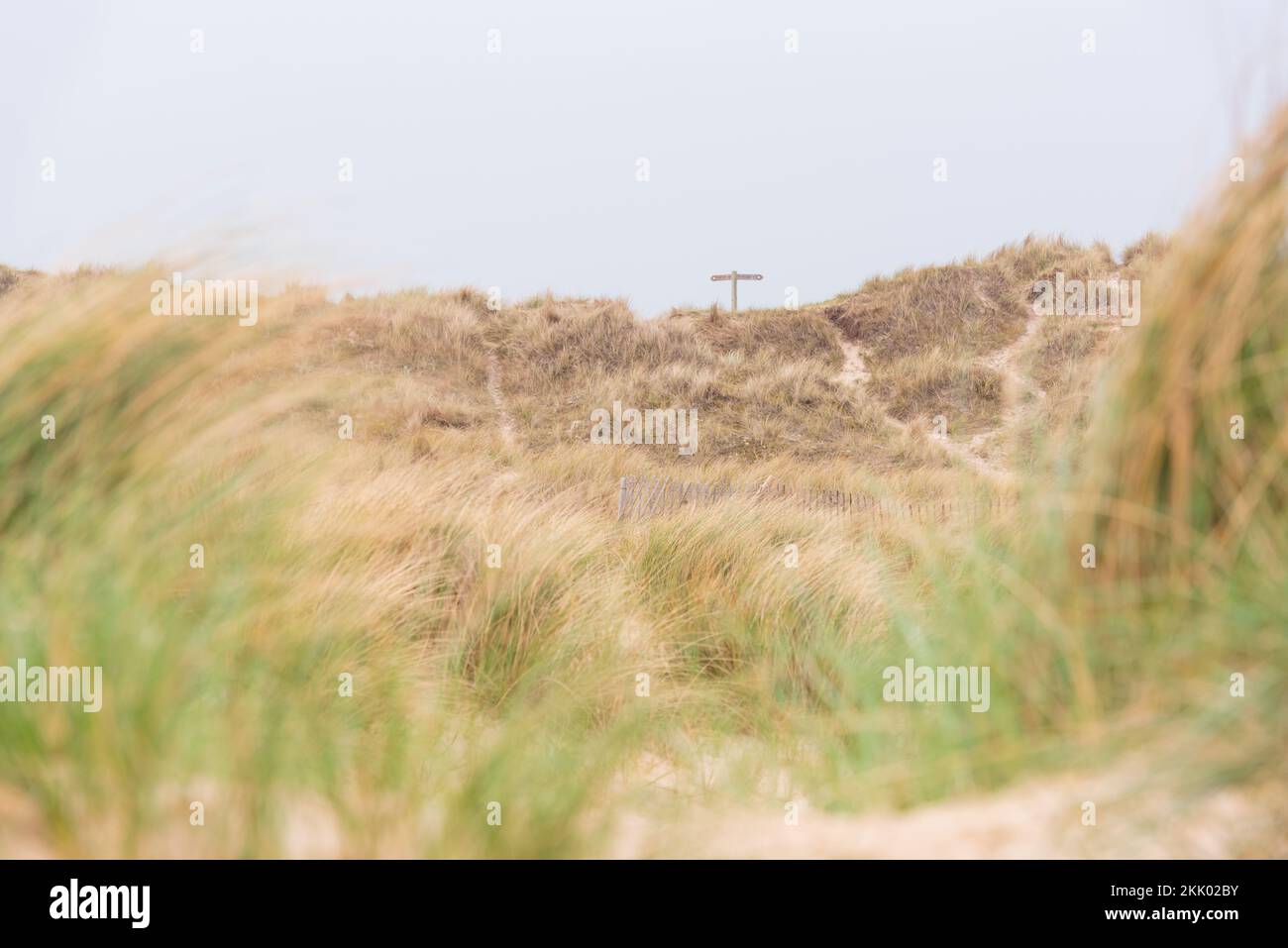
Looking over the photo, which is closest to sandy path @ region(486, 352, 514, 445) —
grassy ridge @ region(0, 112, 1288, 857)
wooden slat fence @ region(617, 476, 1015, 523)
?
wooden slat fence @ region(617, 476, 1015, 523)

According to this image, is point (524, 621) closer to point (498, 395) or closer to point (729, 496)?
point (729, 496)

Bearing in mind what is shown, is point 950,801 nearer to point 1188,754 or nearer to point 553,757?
point 1188,754

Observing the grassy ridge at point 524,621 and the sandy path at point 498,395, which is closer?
the grassy ridge at point 524,621

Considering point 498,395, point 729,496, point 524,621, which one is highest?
point 498,395

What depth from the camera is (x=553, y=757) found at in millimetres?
2072

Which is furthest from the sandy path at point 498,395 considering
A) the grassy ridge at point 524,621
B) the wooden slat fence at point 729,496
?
the grassy ridge at point 524,621

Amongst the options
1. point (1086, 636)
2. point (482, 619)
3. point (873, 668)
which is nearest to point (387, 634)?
point (482, 619)

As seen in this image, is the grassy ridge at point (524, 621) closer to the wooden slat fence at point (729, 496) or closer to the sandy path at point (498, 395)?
the wooden slat fence at point (729, 496)

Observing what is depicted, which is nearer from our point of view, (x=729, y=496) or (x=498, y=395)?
(x=729, y=496)

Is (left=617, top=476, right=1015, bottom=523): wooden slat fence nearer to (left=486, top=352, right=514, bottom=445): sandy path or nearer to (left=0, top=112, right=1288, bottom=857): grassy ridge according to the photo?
(left=0, top=112, right=1288, bottom=857): grassy ridge

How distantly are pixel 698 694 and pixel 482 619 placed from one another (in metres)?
0.91

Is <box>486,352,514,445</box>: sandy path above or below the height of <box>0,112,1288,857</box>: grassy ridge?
above

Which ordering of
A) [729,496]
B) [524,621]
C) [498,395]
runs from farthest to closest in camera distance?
[498,395]
[729,496]
[524,621]

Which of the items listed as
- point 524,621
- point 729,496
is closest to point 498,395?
point 729,496
